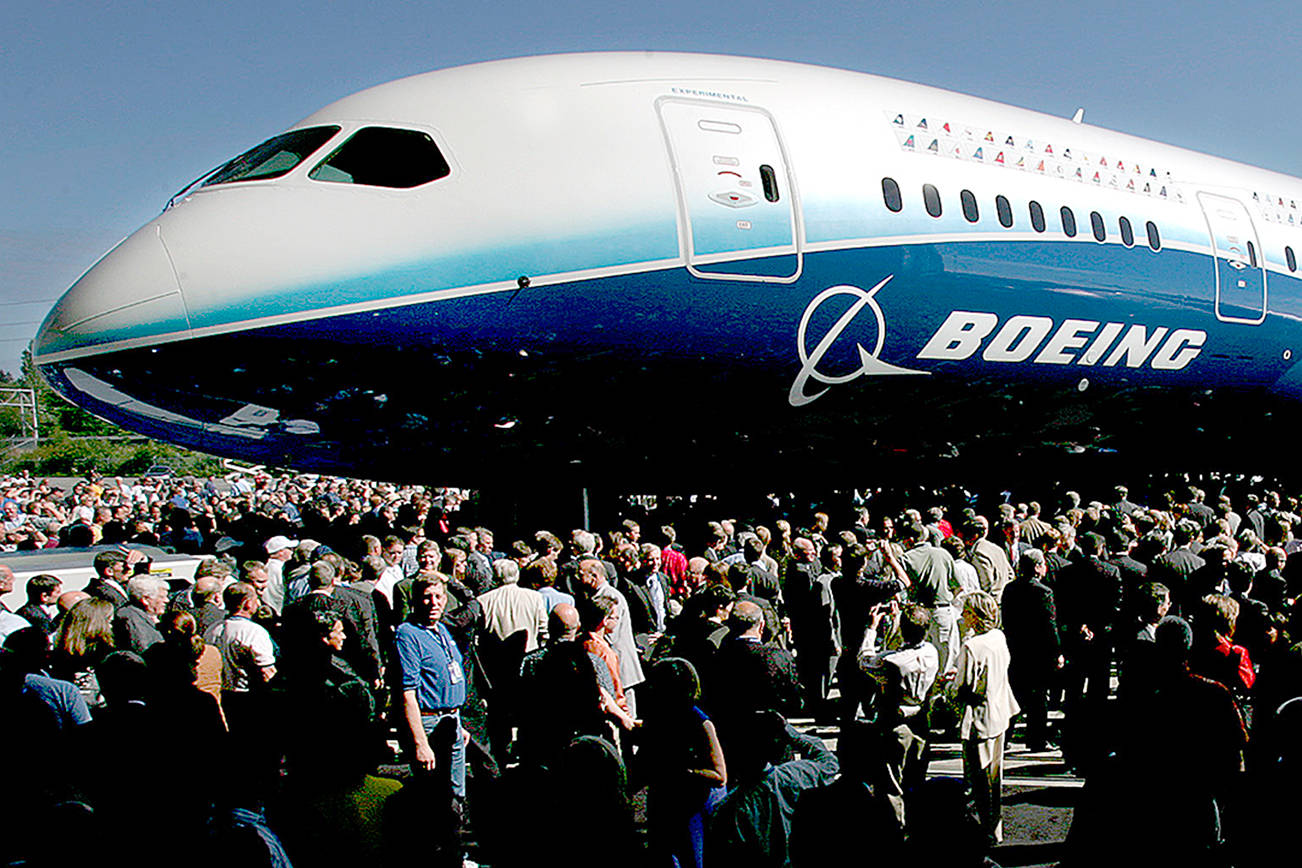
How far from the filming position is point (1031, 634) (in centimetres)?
727

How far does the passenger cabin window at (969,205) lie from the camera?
28.9 feet

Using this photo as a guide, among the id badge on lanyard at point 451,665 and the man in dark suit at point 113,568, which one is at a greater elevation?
the man in dark suit at point 113,568

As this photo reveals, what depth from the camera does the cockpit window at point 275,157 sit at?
729cm

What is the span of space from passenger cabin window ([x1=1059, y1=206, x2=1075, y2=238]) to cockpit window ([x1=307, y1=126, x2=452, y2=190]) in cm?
566

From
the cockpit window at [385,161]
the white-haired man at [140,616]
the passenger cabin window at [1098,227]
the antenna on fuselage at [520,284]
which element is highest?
the cockpit window at [385,161]

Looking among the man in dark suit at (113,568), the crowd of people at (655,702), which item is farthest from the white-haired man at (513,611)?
the man in dark suit at (113,568)

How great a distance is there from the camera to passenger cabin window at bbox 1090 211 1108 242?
9664 millimetres

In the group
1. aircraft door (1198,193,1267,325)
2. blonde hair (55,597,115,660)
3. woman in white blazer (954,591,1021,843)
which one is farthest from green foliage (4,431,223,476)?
woman in white blazer (954,591,1021,843)

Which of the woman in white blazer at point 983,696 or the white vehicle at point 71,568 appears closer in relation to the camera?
the woman in white blazer at point 983,696

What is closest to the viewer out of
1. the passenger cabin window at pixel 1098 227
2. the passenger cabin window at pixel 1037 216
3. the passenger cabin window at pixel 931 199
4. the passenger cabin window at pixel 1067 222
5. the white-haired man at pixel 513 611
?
the white-haired man at pixel 513 611

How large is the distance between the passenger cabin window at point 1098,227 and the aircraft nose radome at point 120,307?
7.86 meters

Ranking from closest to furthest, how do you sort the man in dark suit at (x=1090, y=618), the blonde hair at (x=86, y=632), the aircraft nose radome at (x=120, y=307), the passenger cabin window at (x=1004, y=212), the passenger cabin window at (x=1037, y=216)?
the blonde hair at (x=86, y=632) → the aircraft nose radome at (x=120, y=307) → the man in dark suit at (x=1090, y=618) → the passenger cabin window at (x=1004, y=212) → the passenger cabin window at (x=1037, y=216)

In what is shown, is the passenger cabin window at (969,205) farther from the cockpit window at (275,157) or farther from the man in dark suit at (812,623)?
the cockpit window at (275,157)

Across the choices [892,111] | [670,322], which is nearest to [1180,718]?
[670,322]
